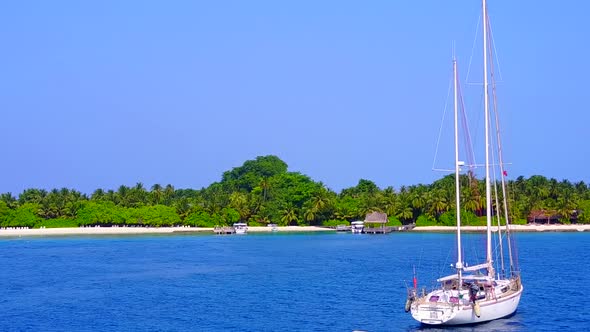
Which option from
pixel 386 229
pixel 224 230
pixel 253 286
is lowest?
pixel 253 286

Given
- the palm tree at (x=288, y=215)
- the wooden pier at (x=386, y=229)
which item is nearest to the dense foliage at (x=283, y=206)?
the palm tree at (x=288, y=215)

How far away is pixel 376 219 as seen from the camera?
521 ft

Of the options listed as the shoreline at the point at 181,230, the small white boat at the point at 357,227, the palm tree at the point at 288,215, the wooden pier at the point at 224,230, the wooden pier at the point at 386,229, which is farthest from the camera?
the palm tree at the point at 288,215

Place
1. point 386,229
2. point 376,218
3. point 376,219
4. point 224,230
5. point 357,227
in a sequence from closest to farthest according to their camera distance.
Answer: point 386,229 < point 224,230 < point 357,227 < point 376,219 < point 376,218

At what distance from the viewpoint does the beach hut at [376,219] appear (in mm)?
158000

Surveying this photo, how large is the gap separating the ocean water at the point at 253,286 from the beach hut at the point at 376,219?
37448 millimetres

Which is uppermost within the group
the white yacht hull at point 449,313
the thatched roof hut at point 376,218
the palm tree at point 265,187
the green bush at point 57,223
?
the palm tree at point 265,187

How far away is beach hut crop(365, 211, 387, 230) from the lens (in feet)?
518

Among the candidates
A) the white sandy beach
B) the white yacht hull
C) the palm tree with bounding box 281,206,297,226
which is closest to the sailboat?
the white yacht hull

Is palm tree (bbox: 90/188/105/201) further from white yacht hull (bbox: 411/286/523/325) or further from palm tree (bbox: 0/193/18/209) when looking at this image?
white yacht hull (bbox: 411/286/523/325)

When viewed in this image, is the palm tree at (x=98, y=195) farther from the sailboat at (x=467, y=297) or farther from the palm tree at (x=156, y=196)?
the sailboat at (x=467, y=297)

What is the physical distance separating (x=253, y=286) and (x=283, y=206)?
9802 cm

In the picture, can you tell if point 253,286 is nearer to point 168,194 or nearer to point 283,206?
point 283,206

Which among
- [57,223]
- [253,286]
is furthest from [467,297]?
[57,223]
